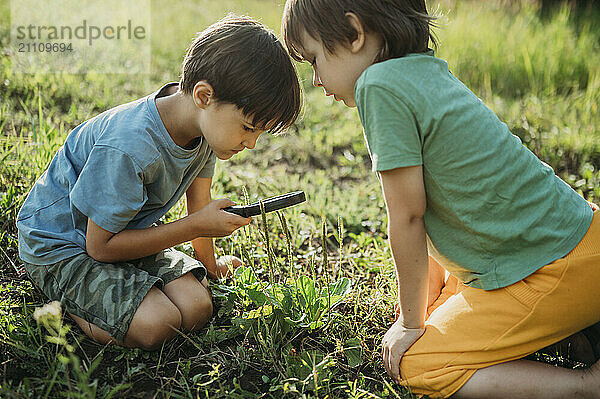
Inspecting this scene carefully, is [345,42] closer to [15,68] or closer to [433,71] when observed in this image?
[433,71]

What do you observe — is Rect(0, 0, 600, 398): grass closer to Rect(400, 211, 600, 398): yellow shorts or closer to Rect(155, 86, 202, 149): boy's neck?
Rect(400, 211, 600, 398): yellow shorts

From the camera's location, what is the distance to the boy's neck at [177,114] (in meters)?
1.94

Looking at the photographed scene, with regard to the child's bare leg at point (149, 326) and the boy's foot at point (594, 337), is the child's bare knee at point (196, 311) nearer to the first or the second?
the child's bare leg at point (149, 326)

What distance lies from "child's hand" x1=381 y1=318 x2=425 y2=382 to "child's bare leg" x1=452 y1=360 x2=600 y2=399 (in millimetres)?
186

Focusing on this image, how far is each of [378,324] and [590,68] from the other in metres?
3.31

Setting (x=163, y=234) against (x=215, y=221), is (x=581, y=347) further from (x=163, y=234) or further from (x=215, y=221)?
(x=163, y=234)

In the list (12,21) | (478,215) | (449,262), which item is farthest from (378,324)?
(12,21)

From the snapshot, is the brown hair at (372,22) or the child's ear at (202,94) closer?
the brown hair at (372,22)

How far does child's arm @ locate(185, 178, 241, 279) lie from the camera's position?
230cm

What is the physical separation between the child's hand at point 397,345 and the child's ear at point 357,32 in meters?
0.78

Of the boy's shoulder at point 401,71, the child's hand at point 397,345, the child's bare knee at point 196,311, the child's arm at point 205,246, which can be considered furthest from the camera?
the child's arm at point 205,246

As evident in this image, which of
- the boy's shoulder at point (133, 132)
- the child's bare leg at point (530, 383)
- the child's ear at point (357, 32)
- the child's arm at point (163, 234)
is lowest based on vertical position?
the child's bare leg at point (530, 383)

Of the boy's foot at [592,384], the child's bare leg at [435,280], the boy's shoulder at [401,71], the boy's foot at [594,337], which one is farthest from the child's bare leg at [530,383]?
the boy's shoulder at [401,71]

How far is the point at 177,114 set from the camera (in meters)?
1.95
